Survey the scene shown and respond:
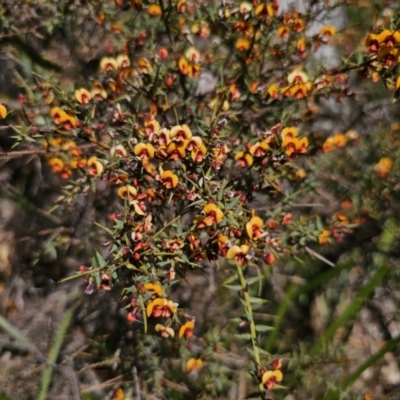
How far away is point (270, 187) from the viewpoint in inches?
58.5

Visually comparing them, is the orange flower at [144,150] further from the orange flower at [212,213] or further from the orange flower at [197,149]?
the orange flower at [212,213]

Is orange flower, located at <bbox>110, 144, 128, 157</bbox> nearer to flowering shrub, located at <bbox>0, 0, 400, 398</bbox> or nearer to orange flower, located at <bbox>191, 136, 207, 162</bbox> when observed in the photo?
flowering shrub, located at <bbox>0, 0, 400, 398</bbox>

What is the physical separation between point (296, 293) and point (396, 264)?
1.69ft

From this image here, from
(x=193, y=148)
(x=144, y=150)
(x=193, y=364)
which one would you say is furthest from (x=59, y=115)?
(x=193, y=364)

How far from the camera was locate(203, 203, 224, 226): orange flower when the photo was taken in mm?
1069

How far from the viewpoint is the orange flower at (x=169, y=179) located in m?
1.14

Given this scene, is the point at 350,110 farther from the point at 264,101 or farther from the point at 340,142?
the point at 264,101

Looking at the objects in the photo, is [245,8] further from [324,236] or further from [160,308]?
[160,308]

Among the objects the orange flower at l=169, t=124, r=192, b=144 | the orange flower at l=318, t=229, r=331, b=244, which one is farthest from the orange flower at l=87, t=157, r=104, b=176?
the orange flower at l=318, t=229, r=331, b=244

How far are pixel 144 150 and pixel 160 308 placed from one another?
0.39m

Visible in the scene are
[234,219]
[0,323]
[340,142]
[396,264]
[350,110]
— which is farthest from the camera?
[350,110]

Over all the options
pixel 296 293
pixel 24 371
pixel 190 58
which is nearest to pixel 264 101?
pixel 190 58

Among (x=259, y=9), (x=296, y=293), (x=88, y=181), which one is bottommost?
(x=296, y=293)

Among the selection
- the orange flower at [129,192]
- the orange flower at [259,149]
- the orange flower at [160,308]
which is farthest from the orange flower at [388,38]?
the orange flower at [160,308]
